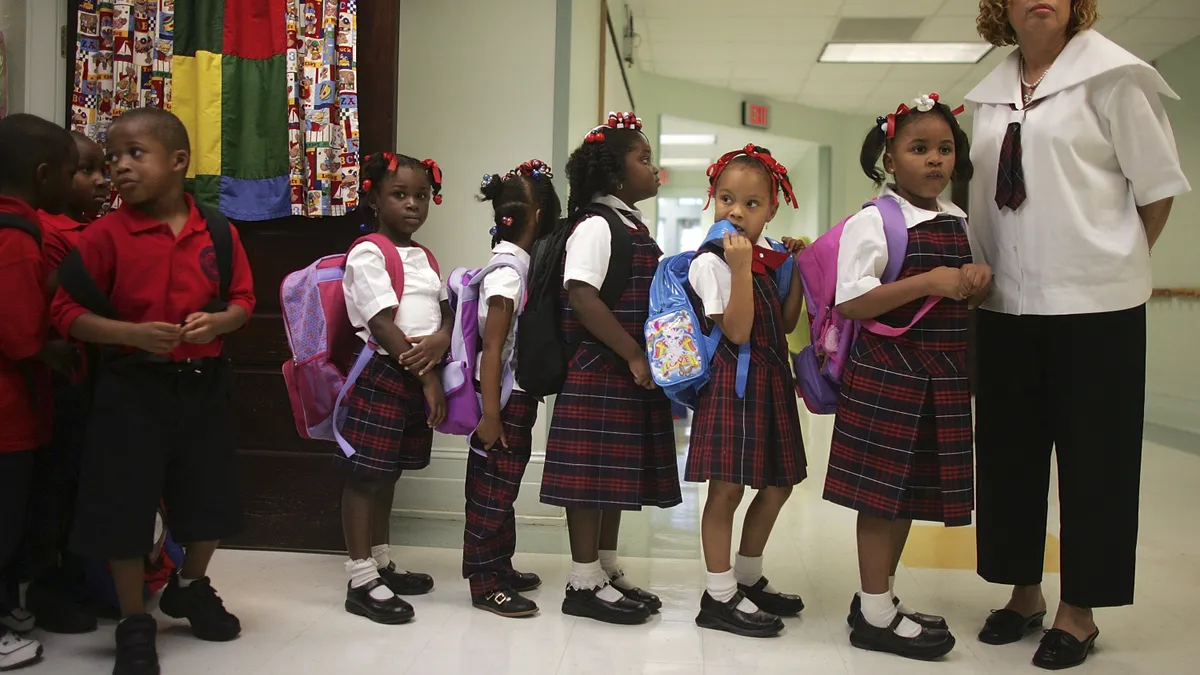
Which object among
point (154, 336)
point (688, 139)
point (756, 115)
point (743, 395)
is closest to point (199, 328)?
point (154, 336)

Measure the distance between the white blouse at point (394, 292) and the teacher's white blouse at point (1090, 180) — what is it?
1459 millimetres

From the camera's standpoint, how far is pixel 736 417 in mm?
2152

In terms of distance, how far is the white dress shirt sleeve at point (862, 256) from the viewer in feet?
6.75

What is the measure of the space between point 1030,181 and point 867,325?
504mm

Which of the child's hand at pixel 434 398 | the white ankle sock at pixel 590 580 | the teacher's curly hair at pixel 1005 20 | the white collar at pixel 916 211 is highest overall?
the teacher's curly hair at pixel 1005 20

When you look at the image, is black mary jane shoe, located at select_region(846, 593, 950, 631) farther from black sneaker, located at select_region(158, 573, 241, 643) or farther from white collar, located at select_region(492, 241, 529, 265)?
black sneaker, located at select_region(158, 573, 241, 643)

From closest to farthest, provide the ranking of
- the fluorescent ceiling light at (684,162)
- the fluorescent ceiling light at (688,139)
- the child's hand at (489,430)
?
1. the child's hand at (489,430)
2. the fluorescent ceiling light at (688,139)
3. the fluorescent ceiling light at (684,162)

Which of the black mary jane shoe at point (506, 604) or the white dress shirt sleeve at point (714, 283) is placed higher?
the white dress shirt sleeve at point (714, 283)

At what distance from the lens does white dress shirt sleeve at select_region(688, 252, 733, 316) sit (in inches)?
84.6

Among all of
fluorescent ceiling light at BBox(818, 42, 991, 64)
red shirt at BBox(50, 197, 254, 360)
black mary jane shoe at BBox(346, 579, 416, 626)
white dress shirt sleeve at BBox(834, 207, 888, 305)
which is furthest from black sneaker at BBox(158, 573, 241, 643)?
fluorescent ceiling light at BBox(818, 42, 991, 64)

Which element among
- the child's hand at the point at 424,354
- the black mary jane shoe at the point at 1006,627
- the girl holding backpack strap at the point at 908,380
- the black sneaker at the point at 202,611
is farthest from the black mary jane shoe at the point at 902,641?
the black sneaker at the point at 202,611

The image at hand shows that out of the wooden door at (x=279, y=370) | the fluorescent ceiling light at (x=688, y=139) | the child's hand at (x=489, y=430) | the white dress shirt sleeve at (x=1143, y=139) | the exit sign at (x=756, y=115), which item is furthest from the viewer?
the fluorescent ceiling light at (x=688, y=139)

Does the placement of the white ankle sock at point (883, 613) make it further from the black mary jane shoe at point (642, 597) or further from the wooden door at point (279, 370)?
the wooden door at point (279, 370)

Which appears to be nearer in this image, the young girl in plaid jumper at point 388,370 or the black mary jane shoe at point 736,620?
the black mary jane shoe at point 736,620
